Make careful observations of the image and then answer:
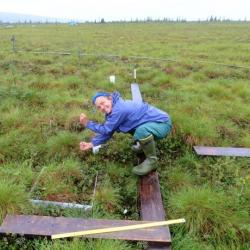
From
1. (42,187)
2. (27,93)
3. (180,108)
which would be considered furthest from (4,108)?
(180,108)

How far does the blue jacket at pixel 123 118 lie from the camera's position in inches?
148

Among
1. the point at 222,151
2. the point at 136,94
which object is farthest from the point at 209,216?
the point at 136,94

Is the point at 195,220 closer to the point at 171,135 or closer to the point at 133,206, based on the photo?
the point at 133,206

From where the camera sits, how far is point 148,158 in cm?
387

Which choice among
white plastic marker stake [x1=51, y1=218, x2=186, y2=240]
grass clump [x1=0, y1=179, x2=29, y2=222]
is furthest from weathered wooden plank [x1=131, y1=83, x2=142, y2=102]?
white plastic marker stake [x1=51, y1=218, x2=186, y2=240]

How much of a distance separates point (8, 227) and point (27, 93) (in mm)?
4009

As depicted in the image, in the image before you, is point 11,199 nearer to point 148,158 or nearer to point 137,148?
point 148,158

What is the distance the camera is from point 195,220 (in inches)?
120

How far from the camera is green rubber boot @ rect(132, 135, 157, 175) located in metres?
3.78

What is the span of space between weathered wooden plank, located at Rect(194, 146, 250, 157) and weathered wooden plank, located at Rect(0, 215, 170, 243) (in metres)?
1.92

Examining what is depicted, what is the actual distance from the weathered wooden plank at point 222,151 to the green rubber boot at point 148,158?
3.08 ft

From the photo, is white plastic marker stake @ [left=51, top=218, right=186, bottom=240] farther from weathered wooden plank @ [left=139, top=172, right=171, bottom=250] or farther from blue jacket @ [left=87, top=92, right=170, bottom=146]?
blue jacket @ [left=87, top=92, right=170, bottom=146]

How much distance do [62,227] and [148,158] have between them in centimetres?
142

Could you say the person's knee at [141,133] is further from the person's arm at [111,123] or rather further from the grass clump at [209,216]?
the grass clump at [209,216]
